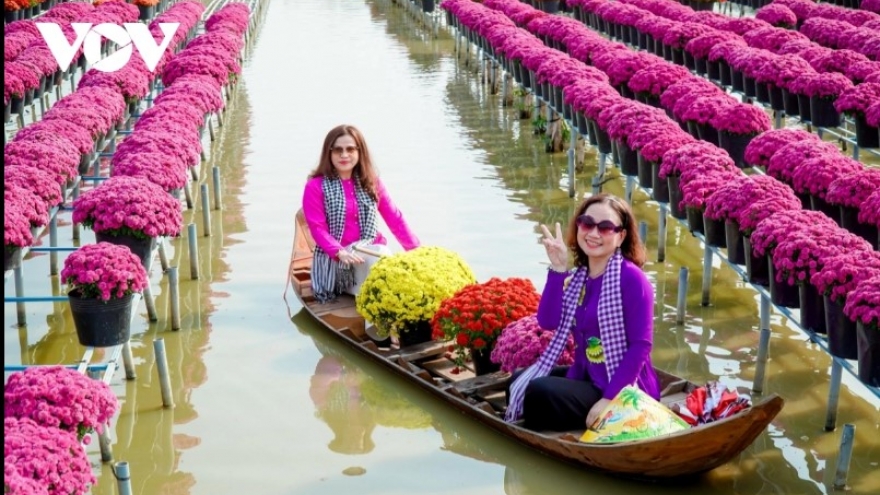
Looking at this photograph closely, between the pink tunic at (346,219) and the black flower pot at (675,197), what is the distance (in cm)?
202

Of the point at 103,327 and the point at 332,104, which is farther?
the point at 332,104

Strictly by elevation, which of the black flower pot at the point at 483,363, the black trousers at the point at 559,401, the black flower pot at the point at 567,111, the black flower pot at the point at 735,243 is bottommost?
the black flower pot at the point at 483,363

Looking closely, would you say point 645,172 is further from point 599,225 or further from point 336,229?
point 599,225

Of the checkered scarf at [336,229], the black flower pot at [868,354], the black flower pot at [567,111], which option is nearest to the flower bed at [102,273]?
the checkered scarf at [336,229]

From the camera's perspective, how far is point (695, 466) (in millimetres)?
5941

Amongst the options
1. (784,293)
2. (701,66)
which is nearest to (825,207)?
(784,293)

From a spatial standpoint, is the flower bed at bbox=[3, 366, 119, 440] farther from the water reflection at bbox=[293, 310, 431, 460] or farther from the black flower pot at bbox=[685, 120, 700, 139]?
the black flower pot at bbox=[685, 120, 700, 139]

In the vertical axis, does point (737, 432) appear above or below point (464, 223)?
above

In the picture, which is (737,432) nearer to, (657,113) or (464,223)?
(657,113)

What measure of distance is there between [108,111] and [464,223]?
3415 mm

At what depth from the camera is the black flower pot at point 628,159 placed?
35.4 feet

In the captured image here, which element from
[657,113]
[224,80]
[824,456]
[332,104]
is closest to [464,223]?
[657,113]

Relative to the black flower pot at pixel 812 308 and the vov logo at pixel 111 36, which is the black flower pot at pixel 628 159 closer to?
the black flower pot at pixel 812 308

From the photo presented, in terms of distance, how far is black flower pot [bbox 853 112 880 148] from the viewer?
11391mm
